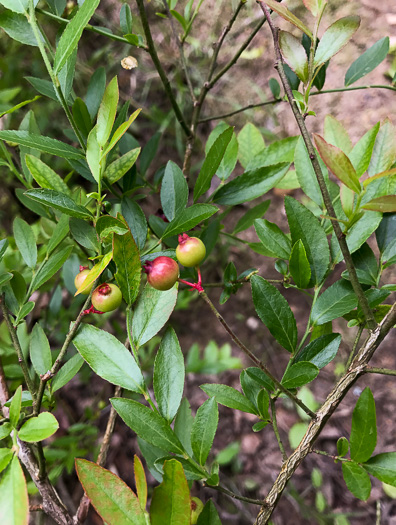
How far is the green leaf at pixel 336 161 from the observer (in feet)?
1.23

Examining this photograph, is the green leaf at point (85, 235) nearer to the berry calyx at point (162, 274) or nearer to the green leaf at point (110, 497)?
the berry calyx at point (162, 274)

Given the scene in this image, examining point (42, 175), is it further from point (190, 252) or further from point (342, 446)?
point (342, 446)

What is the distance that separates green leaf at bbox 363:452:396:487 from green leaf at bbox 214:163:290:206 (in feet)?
1.20

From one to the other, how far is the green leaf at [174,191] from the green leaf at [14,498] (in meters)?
0.34

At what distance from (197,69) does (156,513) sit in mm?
2025

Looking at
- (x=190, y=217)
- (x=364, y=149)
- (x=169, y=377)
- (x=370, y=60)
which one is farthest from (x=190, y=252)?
(x=370, y=60)

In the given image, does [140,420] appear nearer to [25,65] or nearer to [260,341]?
[260,341]

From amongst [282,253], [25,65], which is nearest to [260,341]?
[282,253]

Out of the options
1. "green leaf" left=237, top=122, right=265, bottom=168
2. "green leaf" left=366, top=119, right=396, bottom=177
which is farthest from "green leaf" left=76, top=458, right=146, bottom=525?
"green leaf" left=237, top=122, right=265, bottom=168

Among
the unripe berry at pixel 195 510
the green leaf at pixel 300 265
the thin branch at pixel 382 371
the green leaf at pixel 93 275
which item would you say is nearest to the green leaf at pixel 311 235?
the green leaf at pixel 300 265

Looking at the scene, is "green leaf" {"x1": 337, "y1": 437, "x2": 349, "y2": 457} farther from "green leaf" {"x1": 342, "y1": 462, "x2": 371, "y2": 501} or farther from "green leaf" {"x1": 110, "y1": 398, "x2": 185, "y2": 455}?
"green leaf" {"x1": 110, "y1": 398, "x2": 185, "y2": 455}

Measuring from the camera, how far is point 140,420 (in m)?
0.49

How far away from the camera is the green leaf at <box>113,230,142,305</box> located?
44 centimetres

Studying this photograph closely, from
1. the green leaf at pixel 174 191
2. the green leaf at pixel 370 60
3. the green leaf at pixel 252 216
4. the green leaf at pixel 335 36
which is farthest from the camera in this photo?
the green leaf at pixel 252 216
